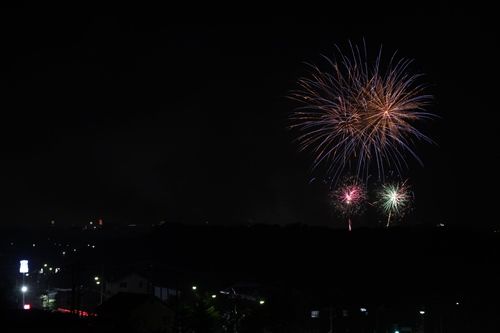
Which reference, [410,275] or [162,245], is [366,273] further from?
[162,245]

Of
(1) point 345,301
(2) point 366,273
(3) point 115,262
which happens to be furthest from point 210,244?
(1) point 345,301

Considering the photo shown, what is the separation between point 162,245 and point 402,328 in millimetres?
34892

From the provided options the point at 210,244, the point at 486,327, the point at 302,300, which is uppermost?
the point at 210,244

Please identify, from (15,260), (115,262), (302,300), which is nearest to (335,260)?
(302,300)

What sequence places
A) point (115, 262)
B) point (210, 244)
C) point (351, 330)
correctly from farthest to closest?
point (210, 244), point (115, 262), point (351, 330)

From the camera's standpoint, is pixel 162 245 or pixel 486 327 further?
pixel 162 245

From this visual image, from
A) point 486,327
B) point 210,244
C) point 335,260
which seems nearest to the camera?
point 486,327

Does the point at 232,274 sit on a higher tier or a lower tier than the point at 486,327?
higher

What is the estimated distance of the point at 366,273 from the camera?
40625 millimetres

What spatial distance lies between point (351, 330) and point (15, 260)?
139ft

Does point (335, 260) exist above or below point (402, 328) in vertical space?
above

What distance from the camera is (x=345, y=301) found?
29.7 metres

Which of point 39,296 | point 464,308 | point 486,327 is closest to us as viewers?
point 486,327

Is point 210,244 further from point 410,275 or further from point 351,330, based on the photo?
point 351,330
